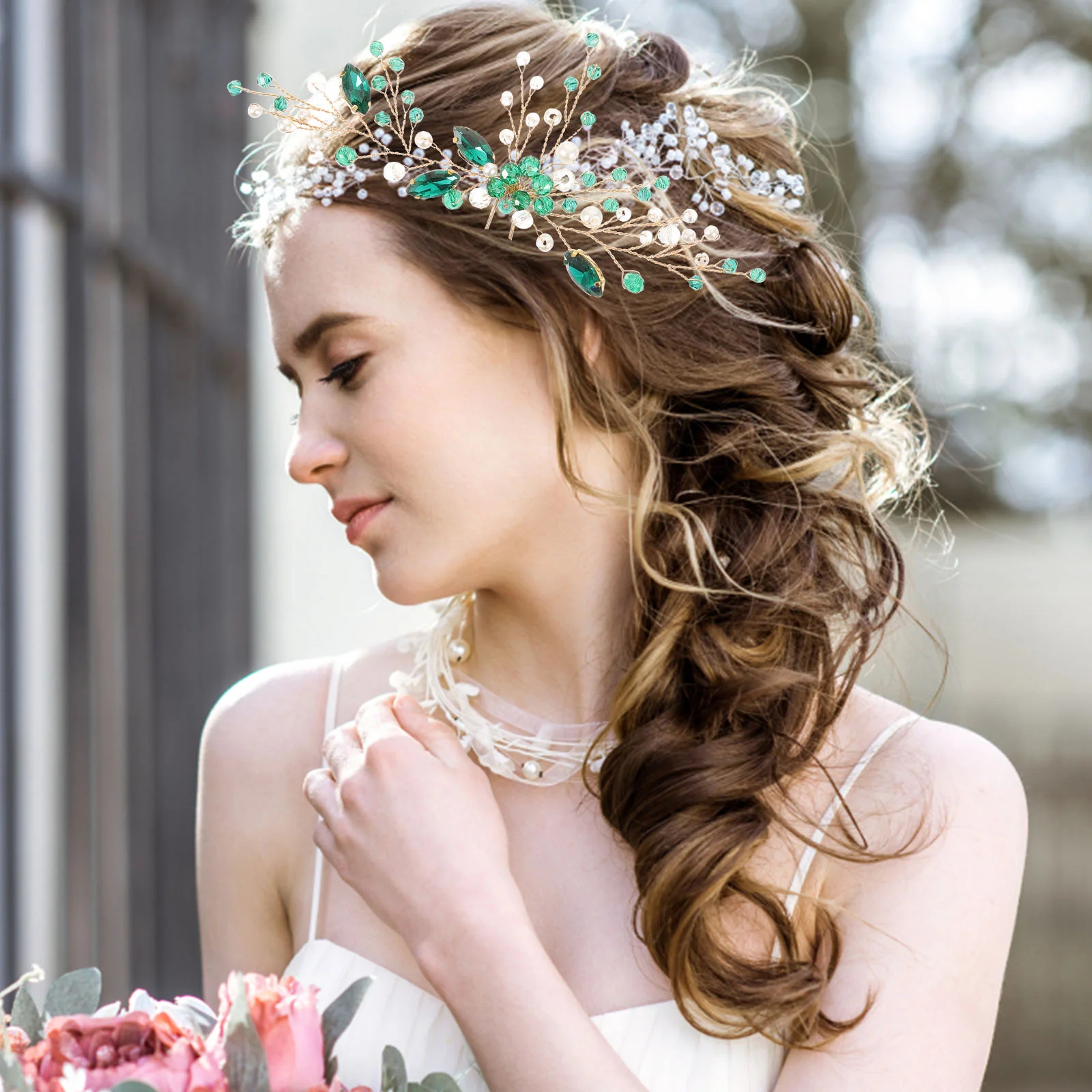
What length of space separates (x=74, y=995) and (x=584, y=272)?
106 centimetres

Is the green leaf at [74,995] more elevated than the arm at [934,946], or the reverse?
the green leaf at [74,995]

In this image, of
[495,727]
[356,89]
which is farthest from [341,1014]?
[356,89]

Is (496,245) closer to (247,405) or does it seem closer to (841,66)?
(247,405)

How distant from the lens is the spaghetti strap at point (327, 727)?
200 cm

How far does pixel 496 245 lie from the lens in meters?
1.82

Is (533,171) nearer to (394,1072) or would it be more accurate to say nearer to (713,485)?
(713,485)

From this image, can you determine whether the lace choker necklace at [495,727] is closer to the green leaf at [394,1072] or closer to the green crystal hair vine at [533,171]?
the green crystal hair vine at [533,171]

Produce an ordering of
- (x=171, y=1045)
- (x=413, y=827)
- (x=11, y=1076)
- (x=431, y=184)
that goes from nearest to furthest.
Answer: (x=11, y=1076) < (x=171, y=1045) < (x=413, y=827) < (x=431, y=184)

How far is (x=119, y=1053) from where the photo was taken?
117 centimetres

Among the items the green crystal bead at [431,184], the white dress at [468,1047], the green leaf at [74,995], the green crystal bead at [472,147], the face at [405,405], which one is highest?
the green crystal bead at [472,147]

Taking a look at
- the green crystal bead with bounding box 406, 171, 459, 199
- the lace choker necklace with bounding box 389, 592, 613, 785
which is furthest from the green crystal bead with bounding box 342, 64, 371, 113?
the lace choker necklace with bounding box 389, 592, 613, 785

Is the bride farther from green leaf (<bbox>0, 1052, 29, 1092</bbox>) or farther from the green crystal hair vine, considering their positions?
green leaf (<bbox>0, 1052, 29, 1092</bbox>)

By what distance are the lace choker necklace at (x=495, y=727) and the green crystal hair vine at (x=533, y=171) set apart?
53 cm

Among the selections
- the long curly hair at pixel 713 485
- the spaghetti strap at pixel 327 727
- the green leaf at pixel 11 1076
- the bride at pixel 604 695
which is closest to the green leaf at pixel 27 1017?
the green leaf at pixel 11 1076
